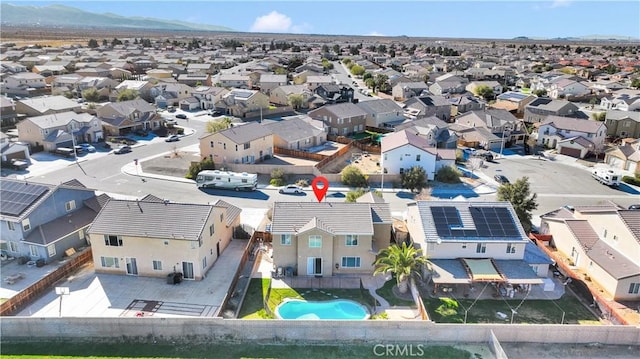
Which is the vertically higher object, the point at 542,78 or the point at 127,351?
the point at 542,78

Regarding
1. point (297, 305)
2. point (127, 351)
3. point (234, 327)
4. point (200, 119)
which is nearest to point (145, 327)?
point (127, 351)

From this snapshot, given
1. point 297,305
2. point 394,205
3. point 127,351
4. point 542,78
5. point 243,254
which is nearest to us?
point 127,351

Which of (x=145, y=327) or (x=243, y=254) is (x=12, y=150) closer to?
(x=243, y=254)

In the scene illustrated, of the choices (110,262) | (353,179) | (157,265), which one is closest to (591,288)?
(353,179)

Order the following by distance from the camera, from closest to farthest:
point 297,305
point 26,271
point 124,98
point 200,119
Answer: point 297,305, point 26,271, point 200,119, point 124,98

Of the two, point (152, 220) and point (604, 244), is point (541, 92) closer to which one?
point (604, 244)
